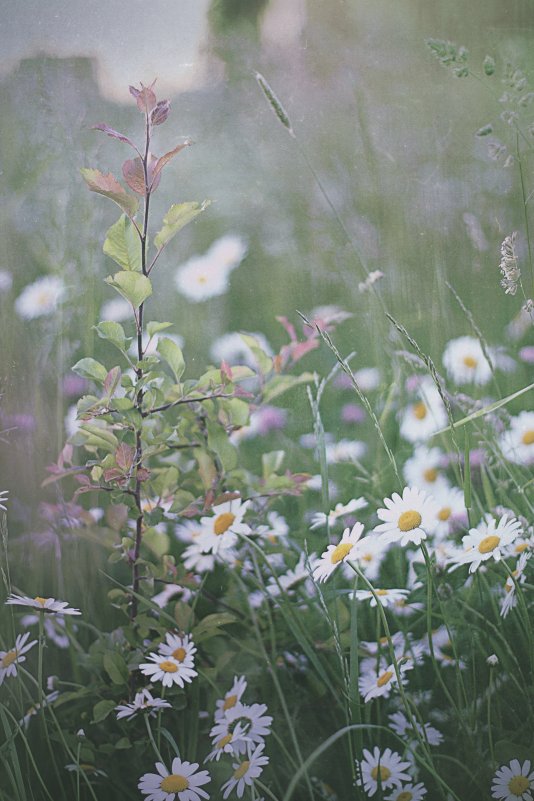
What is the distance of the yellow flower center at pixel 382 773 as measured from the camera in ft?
3.44

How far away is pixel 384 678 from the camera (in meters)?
1.06

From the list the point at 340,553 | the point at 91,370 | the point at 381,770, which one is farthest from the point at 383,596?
the point at 91,370

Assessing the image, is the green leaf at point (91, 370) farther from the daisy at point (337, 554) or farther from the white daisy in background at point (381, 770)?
the white daisy in background at point (381, 770)

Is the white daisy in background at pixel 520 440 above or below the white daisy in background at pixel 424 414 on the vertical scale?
below

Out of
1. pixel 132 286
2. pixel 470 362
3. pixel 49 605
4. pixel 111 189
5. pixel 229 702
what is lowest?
pixel 229 702

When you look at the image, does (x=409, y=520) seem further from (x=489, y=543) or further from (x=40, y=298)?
(x=40, y=298)

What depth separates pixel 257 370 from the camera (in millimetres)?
1076

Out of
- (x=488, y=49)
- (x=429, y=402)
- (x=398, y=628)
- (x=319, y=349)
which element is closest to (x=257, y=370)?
(x=319, y=349)

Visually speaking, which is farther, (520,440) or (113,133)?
(520,440)

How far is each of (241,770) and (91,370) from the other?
1.56 ft

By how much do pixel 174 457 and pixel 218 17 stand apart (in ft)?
1.65

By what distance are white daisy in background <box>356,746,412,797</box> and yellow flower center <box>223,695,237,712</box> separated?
156 millimetres

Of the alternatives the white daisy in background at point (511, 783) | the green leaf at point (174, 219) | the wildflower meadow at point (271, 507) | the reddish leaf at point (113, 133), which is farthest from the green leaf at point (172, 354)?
the white daisy in background at point (511, 783)

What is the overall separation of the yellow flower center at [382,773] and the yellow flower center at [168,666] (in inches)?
10.1
